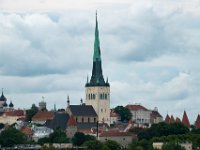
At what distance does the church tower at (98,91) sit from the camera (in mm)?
139875

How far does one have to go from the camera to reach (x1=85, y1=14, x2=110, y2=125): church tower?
13988 cm

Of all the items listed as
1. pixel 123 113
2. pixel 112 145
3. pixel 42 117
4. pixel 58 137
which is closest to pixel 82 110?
pixel 42 117

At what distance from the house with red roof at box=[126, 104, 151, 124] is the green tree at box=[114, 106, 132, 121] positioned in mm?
2016

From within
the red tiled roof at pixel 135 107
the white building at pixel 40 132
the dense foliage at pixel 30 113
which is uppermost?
the red tiled roof at pixel 135 107

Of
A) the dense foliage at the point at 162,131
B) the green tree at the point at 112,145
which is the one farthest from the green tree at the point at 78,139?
the green tree at the point at 112,145

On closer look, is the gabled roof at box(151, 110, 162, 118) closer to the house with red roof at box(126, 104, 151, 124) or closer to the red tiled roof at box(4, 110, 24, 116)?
the house with red roof at box(126, 104, 151, 124)

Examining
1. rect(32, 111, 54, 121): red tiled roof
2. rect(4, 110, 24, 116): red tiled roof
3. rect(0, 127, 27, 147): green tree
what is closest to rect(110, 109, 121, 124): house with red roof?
rect(32, 111, 54, 121): red tiled roof

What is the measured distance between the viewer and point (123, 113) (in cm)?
15400

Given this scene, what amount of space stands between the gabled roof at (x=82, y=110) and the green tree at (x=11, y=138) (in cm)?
1563

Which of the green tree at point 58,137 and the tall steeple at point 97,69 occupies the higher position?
the tall steeple at point 97,69

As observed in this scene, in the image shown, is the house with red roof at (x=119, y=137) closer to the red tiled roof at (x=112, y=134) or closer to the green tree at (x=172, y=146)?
the red tiled roof at (x=112, y=134)

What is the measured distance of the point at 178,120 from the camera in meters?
139

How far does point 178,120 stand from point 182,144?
35887 millimetres

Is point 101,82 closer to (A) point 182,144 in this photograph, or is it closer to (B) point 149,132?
(B) point 149,132
